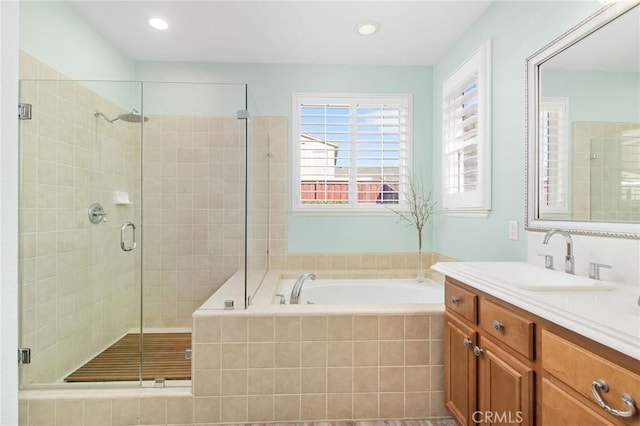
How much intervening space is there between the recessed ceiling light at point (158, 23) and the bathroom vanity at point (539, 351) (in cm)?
252

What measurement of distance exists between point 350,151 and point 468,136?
1.00 meters

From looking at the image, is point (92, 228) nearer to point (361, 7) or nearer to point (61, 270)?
point (61, 270)

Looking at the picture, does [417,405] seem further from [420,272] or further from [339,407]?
[420,272]

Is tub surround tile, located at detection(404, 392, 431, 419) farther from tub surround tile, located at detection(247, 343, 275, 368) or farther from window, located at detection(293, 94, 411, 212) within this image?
window, located at detection(293, 94, 411, 212)

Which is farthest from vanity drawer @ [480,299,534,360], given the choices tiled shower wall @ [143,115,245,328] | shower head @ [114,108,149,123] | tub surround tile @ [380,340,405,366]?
shower head @ [114,108,149,123]

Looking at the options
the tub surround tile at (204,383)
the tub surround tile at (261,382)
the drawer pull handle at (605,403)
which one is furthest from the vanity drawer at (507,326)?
the tub surround tile at (204,383)

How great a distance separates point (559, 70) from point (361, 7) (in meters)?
1.25

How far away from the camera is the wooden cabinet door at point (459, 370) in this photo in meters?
1.34

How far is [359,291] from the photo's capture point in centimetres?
265

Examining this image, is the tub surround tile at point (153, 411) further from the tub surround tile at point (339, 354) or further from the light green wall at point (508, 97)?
the light green wall at point (508, 97)

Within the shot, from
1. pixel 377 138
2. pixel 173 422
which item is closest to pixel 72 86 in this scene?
pixel 173 422

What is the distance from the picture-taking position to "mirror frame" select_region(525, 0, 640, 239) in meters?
1.17

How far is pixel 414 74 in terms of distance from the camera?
2861 mm

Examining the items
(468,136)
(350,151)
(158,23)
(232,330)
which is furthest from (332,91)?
(232,330)
